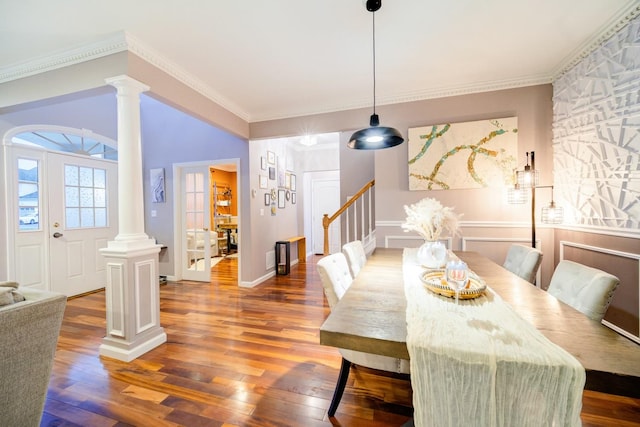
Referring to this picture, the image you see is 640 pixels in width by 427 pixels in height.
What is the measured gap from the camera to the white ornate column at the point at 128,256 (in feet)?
6.93

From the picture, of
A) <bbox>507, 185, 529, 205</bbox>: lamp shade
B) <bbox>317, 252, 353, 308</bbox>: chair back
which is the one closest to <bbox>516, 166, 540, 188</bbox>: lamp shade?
<bbox>507, 185, 529, 205</bbox>: lamp shade

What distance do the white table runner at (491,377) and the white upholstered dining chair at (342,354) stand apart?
0.44 metres

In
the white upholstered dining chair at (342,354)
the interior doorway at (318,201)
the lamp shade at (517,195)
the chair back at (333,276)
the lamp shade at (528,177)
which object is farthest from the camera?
the interior doorway at (318,201)

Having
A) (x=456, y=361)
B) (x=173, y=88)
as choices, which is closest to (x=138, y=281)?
(x=173, y=88)

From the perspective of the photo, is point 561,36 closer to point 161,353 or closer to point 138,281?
point 138,281

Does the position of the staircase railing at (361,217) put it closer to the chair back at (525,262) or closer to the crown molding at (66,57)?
the chair back at (525,262)

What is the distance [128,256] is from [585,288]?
2.95m

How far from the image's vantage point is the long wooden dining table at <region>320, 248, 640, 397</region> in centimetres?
70

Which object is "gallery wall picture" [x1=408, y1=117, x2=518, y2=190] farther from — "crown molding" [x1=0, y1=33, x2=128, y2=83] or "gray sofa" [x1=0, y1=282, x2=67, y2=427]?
"gray sofa" [x1=0, y1=282, x2=67, y2=427]

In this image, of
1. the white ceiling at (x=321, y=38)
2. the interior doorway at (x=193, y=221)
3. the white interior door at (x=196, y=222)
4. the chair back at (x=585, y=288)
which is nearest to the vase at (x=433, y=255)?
the chair back at (x=585, y=288)

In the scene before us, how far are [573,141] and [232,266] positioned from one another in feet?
18.2

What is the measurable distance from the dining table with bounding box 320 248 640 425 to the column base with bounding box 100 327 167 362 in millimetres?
1987

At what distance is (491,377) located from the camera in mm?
751

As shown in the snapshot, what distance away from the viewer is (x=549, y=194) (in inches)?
112
